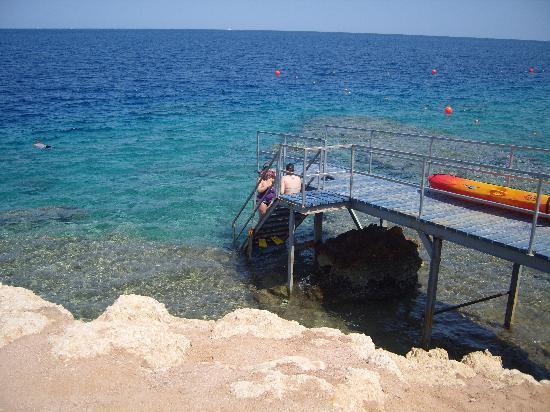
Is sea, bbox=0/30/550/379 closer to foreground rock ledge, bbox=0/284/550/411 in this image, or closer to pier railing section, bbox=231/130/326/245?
pier railing section, bbox=231/130/326/245

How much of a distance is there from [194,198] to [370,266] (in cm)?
1088

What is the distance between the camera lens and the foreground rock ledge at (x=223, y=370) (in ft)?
21.1

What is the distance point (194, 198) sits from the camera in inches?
879

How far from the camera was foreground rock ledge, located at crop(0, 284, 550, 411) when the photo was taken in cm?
642

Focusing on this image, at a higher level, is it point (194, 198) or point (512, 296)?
point (512, 296)

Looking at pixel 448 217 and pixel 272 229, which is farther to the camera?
pixel 272 229

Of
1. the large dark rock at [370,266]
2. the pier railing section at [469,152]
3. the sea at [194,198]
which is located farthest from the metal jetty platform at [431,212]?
the pier railing section at [469,152]

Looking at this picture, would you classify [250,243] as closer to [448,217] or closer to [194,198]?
[448,217]

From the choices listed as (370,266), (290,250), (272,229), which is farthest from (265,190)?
(370,266)

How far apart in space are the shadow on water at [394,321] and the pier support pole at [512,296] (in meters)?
0.27

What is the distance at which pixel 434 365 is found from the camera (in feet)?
26.2

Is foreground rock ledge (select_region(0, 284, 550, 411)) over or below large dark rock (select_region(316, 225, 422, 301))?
over

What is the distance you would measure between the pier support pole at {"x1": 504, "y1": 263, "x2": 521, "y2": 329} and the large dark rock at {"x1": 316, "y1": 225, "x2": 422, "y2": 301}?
7.96ft

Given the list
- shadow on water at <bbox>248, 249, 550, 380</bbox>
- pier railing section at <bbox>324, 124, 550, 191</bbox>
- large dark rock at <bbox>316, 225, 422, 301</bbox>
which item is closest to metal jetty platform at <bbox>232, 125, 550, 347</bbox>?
shadow on water at <bbox>248, 249, 550, 380</bbox>
